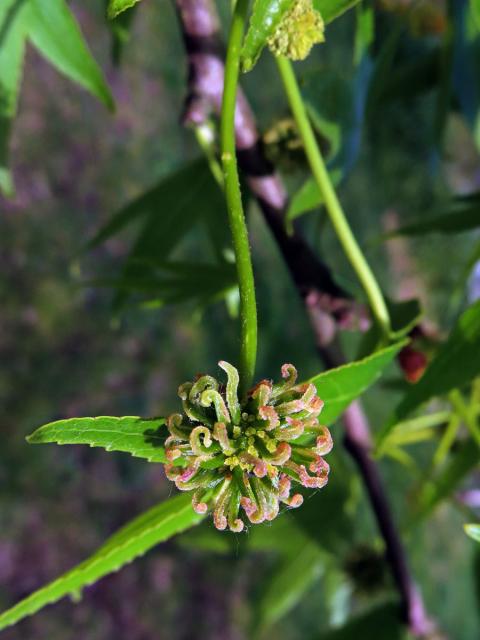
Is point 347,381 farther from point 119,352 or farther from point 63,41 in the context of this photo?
point 119,352

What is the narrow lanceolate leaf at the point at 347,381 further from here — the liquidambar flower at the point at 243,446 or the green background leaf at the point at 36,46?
the green background leaf at the point at 36,46

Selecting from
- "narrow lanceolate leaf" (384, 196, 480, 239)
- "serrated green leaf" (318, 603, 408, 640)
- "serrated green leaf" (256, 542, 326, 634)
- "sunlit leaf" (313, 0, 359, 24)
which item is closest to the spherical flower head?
"sunlit leaf" (313, 0, 359, 24)

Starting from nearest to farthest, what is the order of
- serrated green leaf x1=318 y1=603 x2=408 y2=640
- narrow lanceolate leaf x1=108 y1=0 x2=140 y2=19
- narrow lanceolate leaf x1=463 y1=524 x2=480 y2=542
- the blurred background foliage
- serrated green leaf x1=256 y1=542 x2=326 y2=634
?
narrow lanceolate leaf x1=108 y1=0 x2=140 y2=19, narrow lanceolate leaf x1=463 y1=524 x2=480 y2=542, serrated green leaf x1=318 y1=603 x2=408 y2=640, serrated green leaf x1=256 y1=542 x2=326 y2=634, the blurred background foliage

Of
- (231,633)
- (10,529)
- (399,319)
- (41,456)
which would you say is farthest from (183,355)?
(399,319)

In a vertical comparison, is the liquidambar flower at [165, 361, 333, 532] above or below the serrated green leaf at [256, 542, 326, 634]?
above

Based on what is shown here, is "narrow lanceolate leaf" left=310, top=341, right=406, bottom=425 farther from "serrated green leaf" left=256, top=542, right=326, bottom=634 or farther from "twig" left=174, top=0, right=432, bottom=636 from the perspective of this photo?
"serrated green leaf" left=256, top=542, right=326, bottom=634

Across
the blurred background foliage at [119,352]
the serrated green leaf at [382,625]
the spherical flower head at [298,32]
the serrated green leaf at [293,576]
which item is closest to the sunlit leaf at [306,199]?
the spherical flower head at [298,32]

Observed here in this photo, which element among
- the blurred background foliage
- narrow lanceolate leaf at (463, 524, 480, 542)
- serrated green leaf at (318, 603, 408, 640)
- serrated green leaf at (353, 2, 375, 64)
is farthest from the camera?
the blurred background foliage

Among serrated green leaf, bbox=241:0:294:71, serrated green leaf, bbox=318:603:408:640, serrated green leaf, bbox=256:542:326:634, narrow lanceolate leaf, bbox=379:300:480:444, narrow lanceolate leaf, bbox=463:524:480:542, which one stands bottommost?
serrated green leaf, bbox=256:542:326:634
